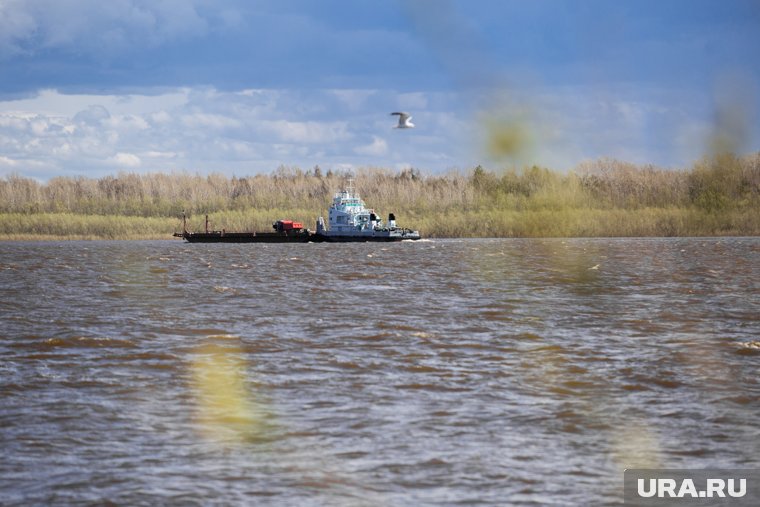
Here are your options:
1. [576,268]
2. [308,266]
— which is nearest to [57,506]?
[576,268]

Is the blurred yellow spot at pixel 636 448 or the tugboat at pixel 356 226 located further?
the tugboat at pixel 356 226

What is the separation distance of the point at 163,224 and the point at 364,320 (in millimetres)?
158875

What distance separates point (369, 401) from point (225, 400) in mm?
2606

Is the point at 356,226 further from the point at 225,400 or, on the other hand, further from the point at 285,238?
the point at 225,400

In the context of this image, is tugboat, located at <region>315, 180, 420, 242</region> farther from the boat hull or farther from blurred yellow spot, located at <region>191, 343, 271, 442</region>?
blurred yellow spot, located at <region>191, 343, 271, 442</region>

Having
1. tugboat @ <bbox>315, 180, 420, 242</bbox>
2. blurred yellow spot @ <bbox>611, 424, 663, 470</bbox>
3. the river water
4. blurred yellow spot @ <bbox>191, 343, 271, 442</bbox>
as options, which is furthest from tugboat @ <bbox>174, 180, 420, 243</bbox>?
blurred yellow spot @ <bbox>611, 424, 663, 470</bbox>

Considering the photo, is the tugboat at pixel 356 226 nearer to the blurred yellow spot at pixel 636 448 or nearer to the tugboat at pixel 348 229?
the tugboat at pixel 348 229

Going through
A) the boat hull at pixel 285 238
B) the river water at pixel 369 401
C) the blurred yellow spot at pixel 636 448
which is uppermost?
the boat hull at pixel 285 238

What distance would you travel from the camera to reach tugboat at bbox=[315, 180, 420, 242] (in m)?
156

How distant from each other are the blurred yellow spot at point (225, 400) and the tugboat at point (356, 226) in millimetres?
128599

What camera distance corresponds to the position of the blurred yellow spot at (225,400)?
17391mm

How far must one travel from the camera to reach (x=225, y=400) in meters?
20.1

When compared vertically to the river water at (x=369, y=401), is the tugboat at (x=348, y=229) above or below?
above

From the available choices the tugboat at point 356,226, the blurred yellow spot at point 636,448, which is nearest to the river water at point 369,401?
the blurred yellow spot at point 636,448
